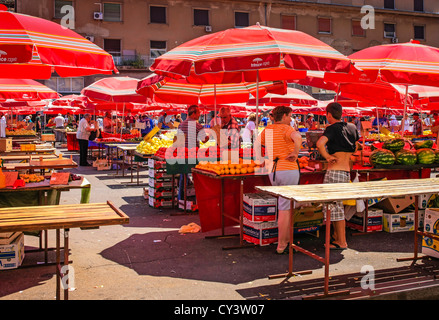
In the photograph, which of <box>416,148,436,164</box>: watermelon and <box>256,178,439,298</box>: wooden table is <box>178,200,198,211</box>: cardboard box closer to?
<box>256,178,439,298</box>: wooden table

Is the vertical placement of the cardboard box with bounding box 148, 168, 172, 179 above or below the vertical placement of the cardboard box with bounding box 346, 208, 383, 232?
above

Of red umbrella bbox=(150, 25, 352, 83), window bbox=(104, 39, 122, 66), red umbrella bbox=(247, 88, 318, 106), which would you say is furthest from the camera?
window bbox=(104, 39, 122, 66)

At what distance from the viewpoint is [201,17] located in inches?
1714

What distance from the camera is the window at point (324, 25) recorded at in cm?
4744

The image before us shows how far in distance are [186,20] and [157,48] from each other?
3.79 meters

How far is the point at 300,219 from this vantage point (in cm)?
721

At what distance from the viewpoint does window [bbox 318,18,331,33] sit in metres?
47.4

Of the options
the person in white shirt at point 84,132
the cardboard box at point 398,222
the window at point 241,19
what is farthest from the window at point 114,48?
the cardboard box at point 398,222

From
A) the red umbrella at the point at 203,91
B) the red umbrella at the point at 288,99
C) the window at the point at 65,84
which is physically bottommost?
the red umbrella at the point at 203,91

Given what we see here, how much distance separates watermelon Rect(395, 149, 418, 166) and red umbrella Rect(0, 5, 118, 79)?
207 inches

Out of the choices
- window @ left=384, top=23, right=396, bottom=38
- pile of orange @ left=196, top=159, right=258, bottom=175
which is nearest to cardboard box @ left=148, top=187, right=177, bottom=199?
pile of orange @ left=196, top=159, right=258, bottom=175

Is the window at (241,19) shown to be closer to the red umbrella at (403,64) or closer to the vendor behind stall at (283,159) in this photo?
the red umbrella at (403,64)
